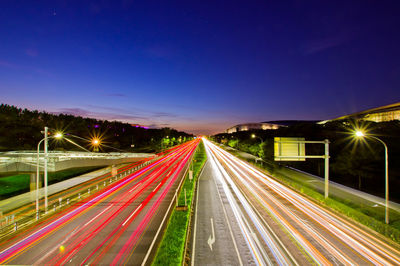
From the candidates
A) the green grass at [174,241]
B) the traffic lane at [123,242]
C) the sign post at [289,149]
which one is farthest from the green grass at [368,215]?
the traffic lane at [123,242]

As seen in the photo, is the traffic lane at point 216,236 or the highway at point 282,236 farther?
the traffic lane at point 216,236

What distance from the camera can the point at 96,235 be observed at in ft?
47.7

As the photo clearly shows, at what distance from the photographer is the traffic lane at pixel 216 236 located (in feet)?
38.9

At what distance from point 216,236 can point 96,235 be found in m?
8.50

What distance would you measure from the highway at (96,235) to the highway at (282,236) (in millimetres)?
3681

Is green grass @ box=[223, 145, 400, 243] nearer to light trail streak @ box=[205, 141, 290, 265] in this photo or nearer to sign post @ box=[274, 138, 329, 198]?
sign post @ box=[274, 138, 329, 198]

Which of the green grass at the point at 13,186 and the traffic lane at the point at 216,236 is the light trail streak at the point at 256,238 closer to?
the traffic lane at the point at 216,236

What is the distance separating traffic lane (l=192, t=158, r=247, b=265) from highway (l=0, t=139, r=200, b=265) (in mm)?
2896

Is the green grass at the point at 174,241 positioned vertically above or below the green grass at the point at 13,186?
above

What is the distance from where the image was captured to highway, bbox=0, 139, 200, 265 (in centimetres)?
1194

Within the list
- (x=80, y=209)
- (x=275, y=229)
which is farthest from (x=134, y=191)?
(x=275, y=229)

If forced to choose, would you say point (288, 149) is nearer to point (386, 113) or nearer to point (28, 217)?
point (28, 217)

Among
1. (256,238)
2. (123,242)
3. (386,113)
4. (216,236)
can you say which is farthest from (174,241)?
(386,113)

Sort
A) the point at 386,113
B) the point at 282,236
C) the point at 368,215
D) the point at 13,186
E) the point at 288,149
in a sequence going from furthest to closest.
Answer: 1. the point at 386,113
2. the point at 13,186
3. the point at 288,149
4. the point at 368,215
5. the point at 282,236
